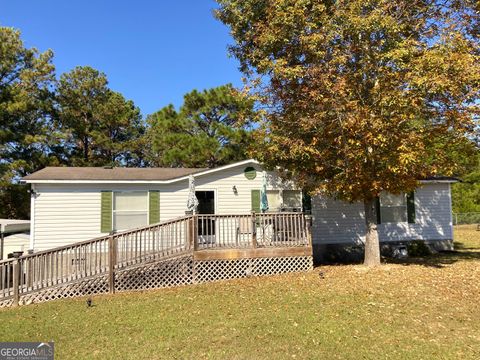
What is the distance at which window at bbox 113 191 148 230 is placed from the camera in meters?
13.1

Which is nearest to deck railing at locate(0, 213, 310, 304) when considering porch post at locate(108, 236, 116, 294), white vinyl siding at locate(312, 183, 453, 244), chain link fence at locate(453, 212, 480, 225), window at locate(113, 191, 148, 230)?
porch post at locate(108, 236, 116, 294)

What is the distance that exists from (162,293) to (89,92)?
23.0 m

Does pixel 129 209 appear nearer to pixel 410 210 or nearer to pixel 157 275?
pixel 157 275

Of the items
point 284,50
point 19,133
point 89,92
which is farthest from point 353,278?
point 89,92

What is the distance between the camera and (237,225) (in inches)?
476

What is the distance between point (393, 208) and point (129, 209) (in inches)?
394

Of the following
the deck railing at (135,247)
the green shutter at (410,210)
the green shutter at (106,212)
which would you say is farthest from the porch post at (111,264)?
the green shutter at (410,210)

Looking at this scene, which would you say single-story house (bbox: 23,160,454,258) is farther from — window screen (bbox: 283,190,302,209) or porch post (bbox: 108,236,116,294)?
porch post (bbox: 108,236,116,294)

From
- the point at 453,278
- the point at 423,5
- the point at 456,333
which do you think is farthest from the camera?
the point at 423,5

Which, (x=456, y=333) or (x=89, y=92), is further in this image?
(x=89, y=92)

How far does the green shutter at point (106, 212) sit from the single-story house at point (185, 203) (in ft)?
0.11

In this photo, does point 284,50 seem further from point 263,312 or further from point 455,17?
point 263,312

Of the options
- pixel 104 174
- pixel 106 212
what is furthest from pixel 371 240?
pixel 104 174

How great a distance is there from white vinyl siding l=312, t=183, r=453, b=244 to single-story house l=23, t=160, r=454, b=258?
0.04 meters
